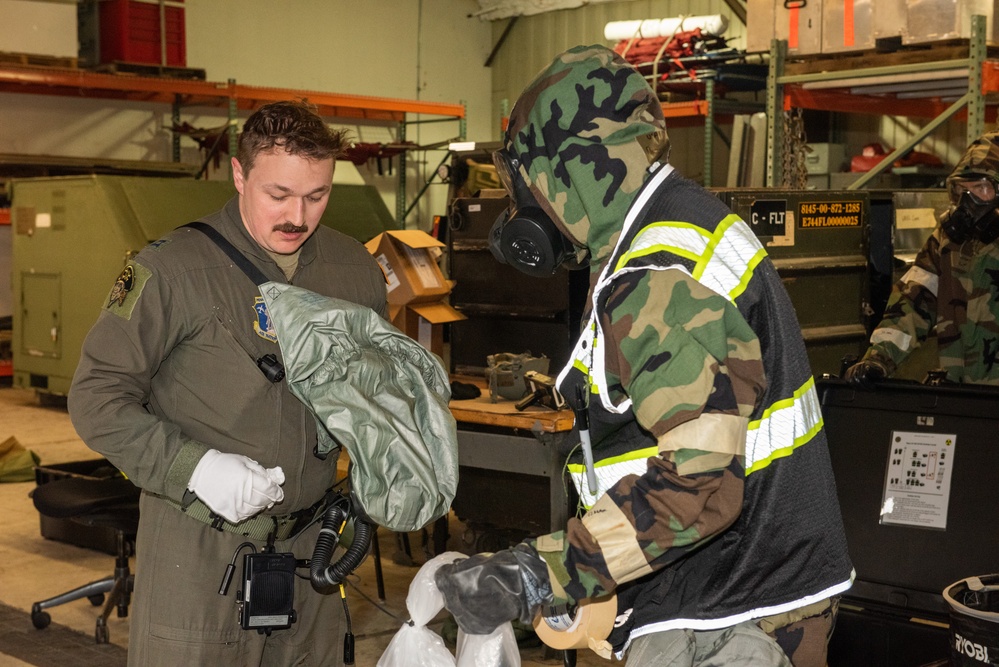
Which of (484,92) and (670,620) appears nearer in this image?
(670,620)

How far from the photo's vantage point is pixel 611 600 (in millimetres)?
1758

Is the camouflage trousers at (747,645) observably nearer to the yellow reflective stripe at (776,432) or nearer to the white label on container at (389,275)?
the yellow reflective stripe at (776,432)

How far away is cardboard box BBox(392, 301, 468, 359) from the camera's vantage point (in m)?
4.87

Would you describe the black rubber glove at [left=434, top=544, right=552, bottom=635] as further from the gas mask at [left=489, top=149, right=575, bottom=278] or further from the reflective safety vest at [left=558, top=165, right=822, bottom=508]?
the gas mask at [left=489, top=149, right=575, bottom=278]

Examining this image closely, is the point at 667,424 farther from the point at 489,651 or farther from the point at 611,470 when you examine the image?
the point at 489,651

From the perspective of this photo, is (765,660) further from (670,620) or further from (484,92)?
(484,92)

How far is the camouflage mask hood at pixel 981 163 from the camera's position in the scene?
171 inches

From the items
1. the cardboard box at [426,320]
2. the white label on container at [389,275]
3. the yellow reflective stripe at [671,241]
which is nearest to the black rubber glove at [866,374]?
the cardboard box at [426,320]

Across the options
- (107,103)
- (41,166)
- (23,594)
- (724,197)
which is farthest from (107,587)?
(107,103)

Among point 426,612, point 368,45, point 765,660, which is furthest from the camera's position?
point 368,45

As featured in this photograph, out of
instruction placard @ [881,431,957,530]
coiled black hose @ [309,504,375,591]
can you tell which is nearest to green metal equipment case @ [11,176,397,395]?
instruction placard @ [881,431,957,530]

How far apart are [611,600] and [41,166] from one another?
31.6ft

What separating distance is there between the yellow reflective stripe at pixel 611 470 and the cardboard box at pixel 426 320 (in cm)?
305

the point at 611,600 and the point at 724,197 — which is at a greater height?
the point at 724,197
